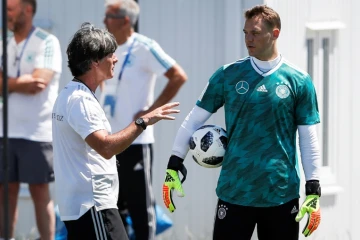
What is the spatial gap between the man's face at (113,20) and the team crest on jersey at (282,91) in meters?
2.21

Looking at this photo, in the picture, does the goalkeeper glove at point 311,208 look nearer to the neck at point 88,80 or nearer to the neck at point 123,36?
the neck at point 88,80

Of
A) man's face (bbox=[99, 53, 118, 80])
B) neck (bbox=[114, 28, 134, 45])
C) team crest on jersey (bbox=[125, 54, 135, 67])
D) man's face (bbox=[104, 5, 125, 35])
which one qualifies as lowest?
man's face (bbox=[99, 53, 118, 80])

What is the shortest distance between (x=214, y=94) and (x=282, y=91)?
1.29 ft

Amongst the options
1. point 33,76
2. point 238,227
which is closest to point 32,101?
point 33,76

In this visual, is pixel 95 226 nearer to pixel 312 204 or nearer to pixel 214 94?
pixel 214 94

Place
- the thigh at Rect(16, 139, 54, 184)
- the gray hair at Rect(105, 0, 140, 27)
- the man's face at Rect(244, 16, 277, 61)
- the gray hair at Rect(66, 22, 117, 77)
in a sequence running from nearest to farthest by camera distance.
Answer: the gray hair at Rect(66, 22, 117, 77)
the man's face at Rect(244, 16, 277, 61)
the thigh at Rect(16, 139, 54, 184)
the gray hair at Rect(105, 0, 140, 27)

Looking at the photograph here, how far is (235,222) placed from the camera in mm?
5254

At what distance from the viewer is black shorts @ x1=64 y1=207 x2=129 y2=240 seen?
15.6ft

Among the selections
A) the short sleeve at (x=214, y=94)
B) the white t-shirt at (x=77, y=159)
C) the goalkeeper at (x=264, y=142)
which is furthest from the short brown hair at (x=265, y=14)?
the white t-shirt at (x=77, y=159)

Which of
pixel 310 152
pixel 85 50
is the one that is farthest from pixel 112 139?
pixel 310 152

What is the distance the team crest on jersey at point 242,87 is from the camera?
523 cm

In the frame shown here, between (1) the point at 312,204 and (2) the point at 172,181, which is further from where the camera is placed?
(2) the point at 172,181

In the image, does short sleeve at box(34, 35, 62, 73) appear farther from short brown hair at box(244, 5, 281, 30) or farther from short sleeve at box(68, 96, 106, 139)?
short sleeve at box(68, 96, 106, 139)

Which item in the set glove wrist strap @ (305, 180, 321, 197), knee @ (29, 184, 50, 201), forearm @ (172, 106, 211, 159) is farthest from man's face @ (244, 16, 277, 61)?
knee @ (29, 184, 50, 201)
